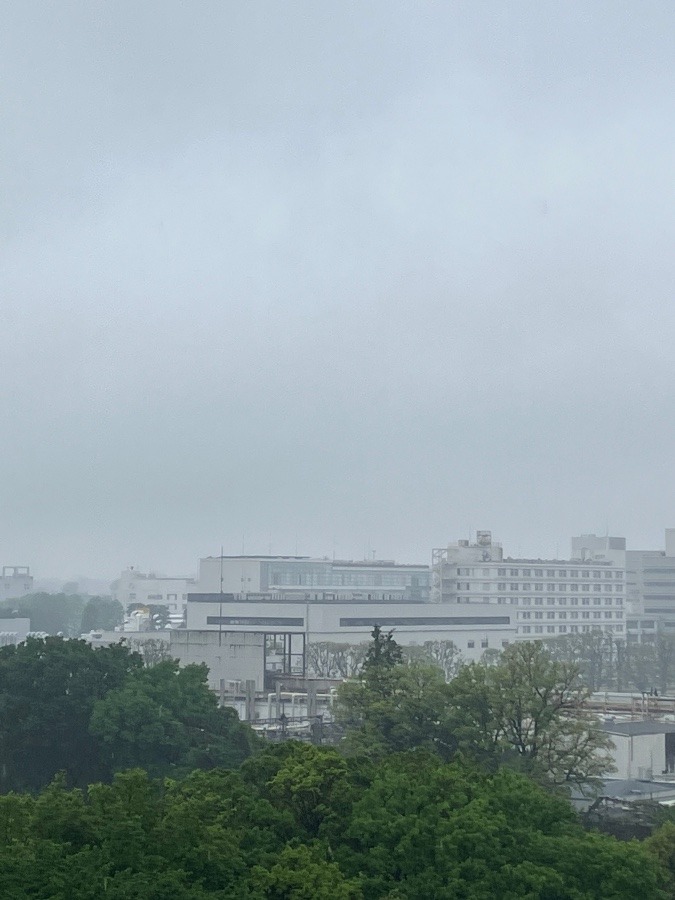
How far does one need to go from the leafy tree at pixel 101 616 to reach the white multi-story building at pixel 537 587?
1551 inches

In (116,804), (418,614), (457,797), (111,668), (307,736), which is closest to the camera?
(116,804)

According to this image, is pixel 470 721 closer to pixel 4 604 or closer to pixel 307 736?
pixel 307 736

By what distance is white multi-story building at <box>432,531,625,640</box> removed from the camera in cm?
8838

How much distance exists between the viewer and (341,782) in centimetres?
1847

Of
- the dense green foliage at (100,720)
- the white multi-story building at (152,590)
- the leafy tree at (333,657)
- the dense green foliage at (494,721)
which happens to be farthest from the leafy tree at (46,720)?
the white multi-story building at (152,590)

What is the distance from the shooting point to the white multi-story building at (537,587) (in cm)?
8838

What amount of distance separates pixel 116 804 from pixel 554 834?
6.16 meters

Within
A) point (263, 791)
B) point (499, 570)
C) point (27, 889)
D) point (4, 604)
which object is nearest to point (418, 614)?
point (499, 570)

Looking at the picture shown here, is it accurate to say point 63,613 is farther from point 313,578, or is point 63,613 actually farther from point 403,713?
point 403,713

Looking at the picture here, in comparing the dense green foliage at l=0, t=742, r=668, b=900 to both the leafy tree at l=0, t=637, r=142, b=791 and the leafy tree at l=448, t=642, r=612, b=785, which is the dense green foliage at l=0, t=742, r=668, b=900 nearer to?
the leafy tree at l=448, t=642, r=612, b=785

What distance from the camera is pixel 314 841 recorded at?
17.6 m

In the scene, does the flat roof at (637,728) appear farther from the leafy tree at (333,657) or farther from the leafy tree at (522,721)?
the leafy tree at (333,657)

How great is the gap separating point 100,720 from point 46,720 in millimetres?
1615

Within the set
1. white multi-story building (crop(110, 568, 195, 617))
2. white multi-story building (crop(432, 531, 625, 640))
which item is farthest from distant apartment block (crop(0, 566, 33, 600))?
white multi-story building (crop(432, 531, 625, 640))
